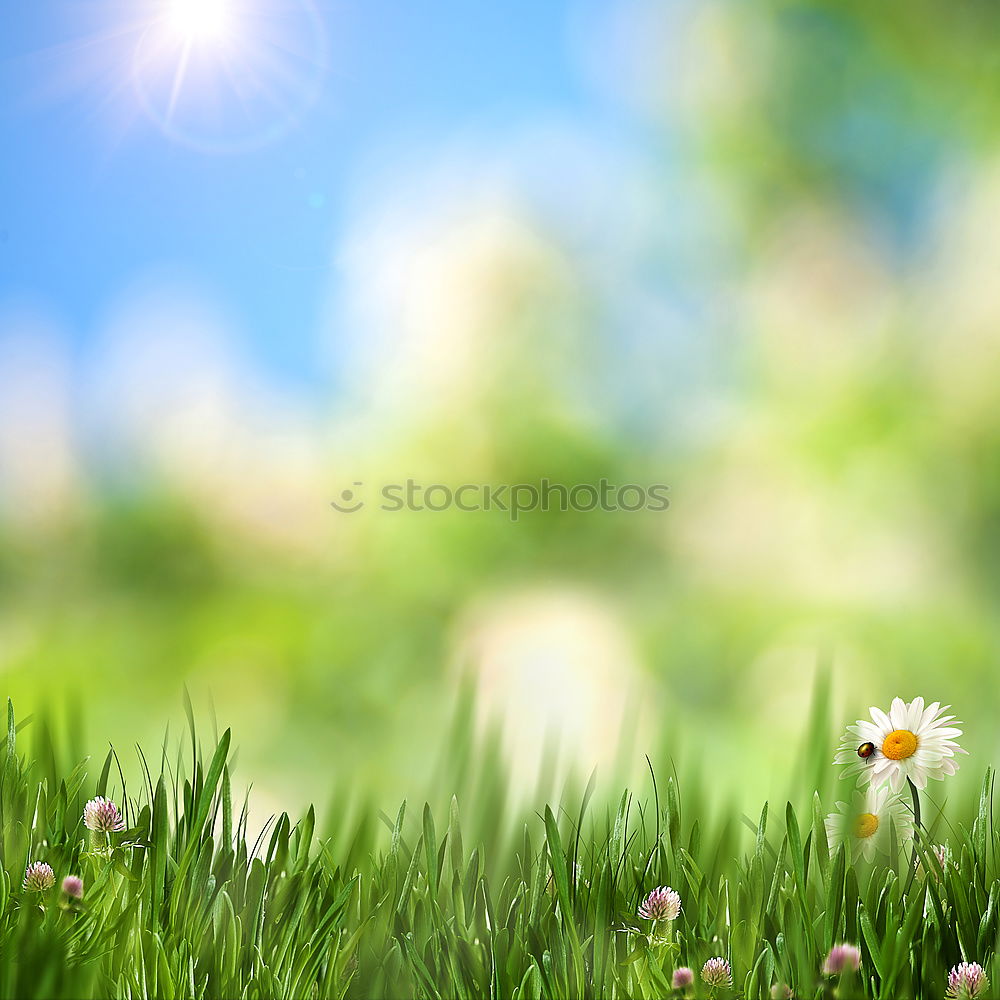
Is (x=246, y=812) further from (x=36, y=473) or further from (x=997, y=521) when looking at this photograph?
(x=997, y=521)

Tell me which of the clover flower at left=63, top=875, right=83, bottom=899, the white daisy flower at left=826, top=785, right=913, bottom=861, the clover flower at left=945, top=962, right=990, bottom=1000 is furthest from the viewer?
the white daisy flower at left=826, top=785, right=913, bottom=861

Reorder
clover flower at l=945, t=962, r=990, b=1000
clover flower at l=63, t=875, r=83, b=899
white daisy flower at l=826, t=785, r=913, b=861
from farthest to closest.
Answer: white daisy flower at l=826, t=785, r=913, b=861, clover flower at l=63, t=875, r=83, b=899, clover flower at l=945, t=962, r=990, b=1000

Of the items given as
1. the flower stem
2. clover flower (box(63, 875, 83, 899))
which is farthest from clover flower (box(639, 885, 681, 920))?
clover flower (box(63, 875, 83, 899))

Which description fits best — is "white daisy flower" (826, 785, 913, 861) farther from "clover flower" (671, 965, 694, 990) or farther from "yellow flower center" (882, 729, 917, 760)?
"clover flower" (671, 965, 694, 990)

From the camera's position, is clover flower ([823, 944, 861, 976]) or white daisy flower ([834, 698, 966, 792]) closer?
clover flower ([823, 944, 861, 976])

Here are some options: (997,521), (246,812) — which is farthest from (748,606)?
(246,812)

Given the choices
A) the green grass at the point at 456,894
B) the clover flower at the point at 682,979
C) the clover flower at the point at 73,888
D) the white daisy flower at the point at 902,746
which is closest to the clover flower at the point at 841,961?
the green grass at the point at 456,894

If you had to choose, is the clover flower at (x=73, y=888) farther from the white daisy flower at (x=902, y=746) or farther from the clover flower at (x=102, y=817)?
the white daisy flower at (x=902, y=746)
